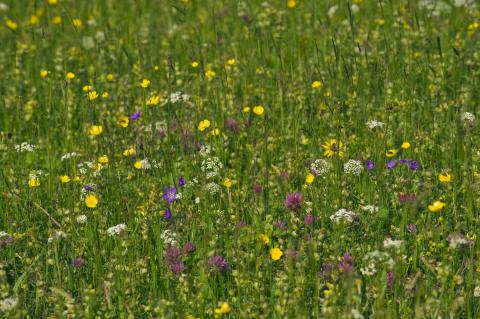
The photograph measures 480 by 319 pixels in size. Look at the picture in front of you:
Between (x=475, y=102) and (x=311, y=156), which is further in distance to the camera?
(x=475, y=102)

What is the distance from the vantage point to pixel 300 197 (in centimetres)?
344

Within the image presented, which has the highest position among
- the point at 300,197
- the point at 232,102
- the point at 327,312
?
the point at 232,102

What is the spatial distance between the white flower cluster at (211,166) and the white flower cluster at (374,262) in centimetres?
91

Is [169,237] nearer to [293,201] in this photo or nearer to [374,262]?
[293,201]

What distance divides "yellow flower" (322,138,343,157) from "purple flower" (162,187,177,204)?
73cm

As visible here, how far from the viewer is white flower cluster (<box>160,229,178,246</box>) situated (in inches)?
129

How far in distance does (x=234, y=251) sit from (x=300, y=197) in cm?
40

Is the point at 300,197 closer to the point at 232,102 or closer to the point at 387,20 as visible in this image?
the point at 232,102

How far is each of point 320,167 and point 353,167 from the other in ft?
0.49

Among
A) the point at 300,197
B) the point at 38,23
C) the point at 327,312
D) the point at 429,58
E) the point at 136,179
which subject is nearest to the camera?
the point at 327,312

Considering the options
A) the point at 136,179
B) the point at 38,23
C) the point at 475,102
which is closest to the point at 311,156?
the point at 136,179

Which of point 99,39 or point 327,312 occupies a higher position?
point 99,39

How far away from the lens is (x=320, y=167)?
371cm

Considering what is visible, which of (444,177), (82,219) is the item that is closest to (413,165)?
(444,177)
